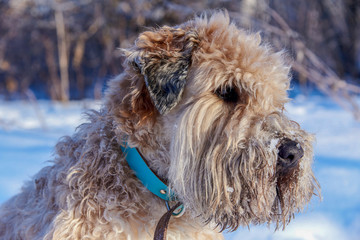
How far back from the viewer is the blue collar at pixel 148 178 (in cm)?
252

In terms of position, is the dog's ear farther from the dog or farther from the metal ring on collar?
the metal ring on collar

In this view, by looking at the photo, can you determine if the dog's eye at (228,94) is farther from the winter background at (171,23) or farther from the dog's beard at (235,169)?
the winter background at (171,23)

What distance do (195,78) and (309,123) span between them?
7.75 meters

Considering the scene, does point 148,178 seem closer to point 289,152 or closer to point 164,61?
point 164,61

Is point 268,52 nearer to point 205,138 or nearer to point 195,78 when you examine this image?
point 195,78

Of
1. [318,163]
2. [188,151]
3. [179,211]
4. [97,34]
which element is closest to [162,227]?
[179,211]

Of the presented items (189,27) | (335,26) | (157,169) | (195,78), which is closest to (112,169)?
(157,169)

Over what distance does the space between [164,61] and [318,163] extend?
181 inches

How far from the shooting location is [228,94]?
7.98 ft

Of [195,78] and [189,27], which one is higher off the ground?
[189,27]

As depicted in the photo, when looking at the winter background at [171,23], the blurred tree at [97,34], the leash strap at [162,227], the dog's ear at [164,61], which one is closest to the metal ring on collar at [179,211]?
the leash strap at [162,227]

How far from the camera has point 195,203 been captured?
2.46 m

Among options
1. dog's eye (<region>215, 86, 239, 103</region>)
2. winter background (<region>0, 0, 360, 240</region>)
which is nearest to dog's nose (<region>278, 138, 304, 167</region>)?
dog's eye (<region>215, 86, 239, 103</region>)

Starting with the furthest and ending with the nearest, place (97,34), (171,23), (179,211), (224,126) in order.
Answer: (97,34)
(171,23)
(179,211)
(224,126)
